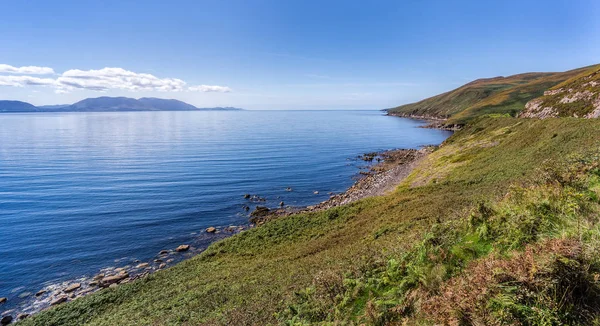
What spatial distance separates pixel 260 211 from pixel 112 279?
20.8 meters

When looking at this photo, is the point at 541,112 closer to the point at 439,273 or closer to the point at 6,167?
the point at 439,273

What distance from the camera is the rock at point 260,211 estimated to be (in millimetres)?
43763

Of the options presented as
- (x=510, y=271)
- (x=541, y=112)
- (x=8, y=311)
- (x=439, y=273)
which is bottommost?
(x=8, y=311)

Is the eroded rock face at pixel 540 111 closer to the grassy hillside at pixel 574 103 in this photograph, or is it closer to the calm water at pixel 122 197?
the grassy hillside at pixel 574 103

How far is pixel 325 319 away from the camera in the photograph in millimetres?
10875

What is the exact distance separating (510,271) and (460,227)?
6923mm

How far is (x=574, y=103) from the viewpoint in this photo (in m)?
66.4

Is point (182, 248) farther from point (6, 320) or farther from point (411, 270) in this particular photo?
point (411, 270)

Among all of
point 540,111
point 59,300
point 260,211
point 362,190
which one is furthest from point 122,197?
point 540,111

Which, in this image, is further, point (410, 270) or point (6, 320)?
point (6, 320)

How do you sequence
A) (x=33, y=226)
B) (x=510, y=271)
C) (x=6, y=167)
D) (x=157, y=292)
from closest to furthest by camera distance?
(x=510, y=271), (x=157, y=292), (x=33, y=226), (x=6, y=167)

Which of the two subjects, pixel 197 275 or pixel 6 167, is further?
pixel 6 167

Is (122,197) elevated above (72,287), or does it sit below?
above

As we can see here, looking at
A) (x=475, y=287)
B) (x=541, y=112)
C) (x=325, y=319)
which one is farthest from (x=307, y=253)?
(x=541, y=112)
